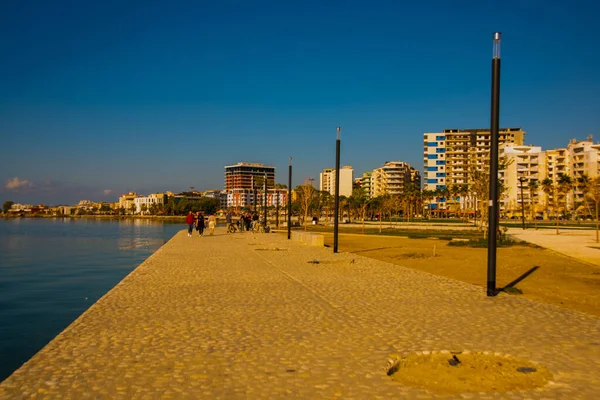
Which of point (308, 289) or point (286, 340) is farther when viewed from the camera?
point (308, 289)

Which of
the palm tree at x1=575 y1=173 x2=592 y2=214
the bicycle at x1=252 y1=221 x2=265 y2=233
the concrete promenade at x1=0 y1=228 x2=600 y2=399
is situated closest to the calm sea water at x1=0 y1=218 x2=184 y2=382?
the concrete promenade at x1=0 y1=228 x2=600 y2=399

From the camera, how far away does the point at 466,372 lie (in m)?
5.77

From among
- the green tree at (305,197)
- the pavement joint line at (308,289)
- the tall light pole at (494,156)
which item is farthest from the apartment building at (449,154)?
the tall light pole at (494,156)

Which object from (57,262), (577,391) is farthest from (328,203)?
(577,391)

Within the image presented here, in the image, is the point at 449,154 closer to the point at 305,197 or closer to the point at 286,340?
the point at 305,197

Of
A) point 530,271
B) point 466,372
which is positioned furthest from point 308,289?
point 530,271

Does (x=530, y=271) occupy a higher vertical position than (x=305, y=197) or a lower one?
lower

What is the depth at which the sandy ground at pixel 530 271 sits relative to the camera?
453 inches

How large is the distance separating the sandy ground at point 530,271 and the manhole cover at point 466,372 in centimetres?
434

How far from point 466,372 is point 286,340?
94.0 inches

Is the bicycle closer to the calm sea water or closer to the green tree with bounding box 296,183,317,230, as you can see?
the green tree with bounding box 296,183,317,230

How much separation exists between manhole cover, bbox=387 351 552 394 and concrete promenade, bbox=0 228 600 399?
0.18 metres

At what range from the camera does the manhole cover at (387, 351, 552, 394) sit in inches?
210

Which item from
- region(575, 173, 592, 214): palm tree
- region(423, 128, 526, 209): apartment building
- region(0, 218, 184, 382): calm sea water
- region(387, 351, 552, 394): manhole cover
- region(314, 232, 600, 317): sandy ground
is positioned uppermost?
region(423, 128, 526, 209): apartment building
